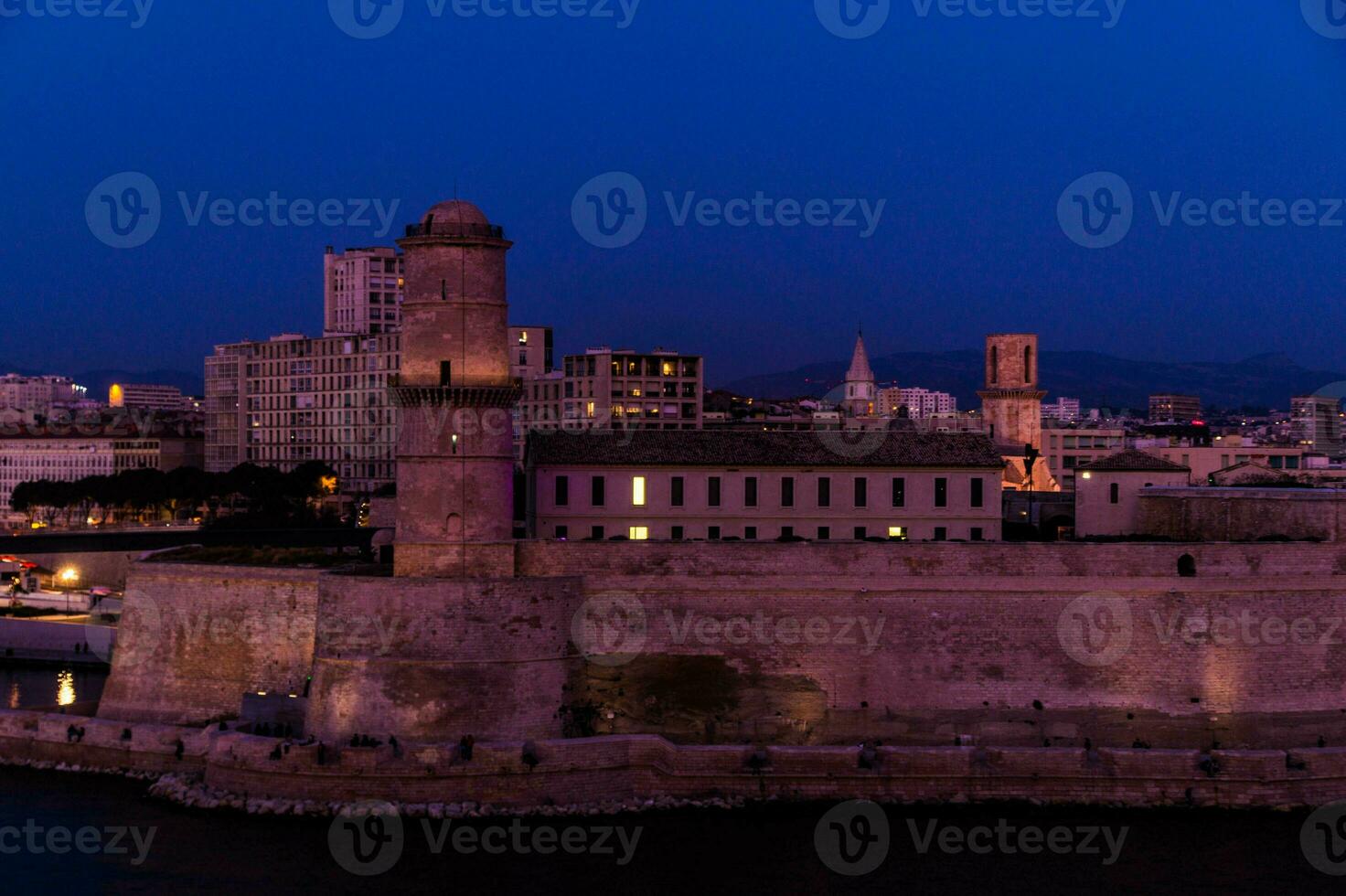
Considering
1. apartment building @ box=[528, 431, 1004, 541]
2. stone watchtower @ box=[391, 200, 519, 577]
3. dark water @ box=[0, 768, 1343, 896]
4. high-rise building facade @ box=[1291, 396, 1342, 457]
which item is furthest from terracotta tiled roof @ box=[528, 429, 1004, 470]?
high-rise building facade @ box=[1291, 396, 1342, 457]

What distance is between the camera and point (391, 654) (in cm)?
2845

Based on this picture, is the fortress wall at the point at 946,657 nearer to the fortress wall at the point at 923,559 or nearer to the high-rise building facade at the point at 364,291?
the fortress wall at the point at 923,559

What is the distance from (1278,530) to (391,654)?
61.9ft

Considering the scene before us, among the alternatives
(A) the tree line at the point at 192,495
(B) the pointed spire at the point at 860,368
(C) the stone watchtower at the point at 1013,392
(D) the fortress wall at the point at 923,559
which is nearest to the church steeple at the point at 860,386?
(B) the pointed spire at the point at 860,368

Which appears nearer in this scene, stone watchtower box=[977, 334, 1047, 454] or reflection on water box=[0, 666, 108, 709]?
reflection on water box=[0, 666, 108, 709]

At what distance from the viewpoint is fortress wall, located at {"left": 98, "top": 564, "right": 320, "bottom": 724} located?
103 ft

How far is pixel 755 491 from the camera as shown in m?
37.0

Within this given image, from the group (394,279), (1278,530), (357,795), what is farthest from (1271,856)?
A: (394,279)

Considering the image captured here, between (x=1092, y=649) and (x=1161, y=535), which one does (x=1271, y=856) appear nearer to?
(x=1092, y=649)

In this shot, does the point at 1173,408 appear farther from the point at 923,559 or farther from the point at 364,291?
the point at 923,559

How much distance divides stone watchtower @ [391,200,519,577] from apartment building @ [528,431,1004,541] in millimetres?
6803

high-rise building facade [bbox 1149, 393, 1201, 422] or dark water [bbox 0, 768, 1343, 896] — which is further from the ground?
high-rise building facade [bbox 1149, 393, 1201, 422]

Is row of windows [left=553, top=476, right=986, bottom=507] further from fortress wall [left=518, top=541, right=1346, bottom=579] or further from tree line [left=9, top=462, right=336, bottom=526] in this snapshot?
tree line [left=9, top=462, right=336, bottom=526]

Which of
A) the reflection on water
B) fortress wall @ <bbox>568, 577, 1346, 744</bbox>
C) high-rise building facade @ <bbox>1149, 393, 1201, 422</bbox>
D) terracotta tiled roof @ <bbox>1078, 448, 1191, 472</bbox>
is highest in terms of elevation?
high-rise building facade @ <bbox>1149, 393, 1201, 422</bbox>
